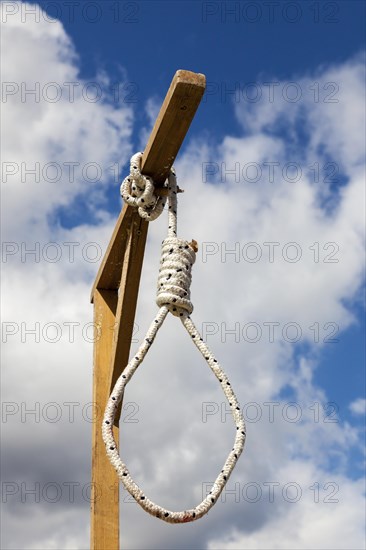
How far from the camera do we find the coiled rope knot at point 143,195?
2002 millimetres

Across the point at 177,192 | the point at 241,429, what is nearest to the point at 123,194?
the point at 177,192

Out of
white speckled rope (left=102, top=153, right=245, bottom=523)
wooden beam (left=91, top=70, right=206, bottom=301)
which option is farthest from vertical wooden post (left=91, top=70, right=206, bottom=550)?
white speckled rope (left=102, top=153, right=245, bottom=523)

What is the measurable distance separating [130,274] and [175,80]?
0.67m

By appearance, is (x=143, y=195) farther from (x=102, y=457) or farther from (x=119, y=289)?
(x=102, y=457)

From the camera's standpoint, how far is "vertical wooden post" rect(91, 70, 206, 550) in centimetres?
182

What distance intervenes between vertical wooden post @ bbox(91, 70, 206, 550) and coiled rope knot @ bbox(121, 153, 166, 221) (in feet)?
0.08

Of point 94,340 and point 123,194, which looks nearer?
point 123,194

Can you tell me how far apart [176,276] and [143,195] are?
27 cm

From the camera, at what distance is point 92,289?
2.70 meters

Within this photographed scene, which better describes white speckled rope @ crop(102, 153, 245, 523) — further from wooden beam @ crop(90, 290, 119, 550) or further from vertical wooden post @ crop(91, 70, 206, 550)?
wooden beam @ crop(90, 290, 119, 550)

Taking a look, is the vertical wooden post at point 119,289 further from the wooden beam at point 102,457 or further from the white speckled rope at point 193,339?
the white speckled rope at point 193,339

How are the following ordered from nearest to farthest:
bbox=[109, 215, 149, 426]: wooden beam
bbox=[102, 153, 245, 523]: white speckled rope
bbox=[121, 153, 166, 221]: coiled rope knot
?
bbox=[102, 153, 245, 523]: white speckled rope → bbox=[121, 153, 166, 221]: coiled rope knot → bbox=[109, 215, 149, 426]: wooden beam

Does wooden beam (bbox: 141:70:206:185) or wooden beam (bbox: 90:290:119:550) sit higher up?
wooden beam (bbox: 141:70:206:185)

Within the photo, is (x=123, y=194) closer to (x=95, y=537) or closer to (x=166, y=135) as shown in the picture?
(x=166, y=135)
